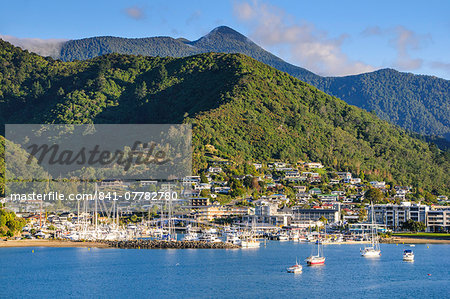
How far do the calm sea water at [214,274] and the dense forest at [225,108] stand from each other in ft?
170

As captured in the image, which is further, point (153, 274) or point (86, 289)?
point (153, 274)

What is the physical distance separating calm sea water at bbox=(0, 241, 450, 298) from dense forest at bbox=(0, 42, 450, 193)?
51695 millimetres

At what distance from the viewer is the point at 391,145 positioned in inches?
5891

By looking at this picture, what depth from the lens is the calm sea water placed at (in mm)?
48719

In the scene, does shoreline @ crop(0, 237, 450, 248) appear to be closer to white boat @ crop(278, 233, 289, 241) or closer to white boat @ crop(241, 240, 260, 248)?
white boat @ crop(278, 233, 289, 241)

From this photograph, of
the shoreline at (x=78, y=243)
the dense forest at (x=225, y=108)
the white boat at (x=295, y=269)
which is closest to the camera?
the white boat at (x=295, y=269)

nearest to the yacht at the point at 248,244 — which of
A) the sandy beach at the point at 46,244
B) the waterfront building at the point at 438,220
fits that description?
the sandy beach at the point at 46,244

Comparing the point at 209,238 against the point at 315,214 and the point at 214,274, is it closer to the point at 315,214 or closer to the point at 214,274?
the point at 315,214

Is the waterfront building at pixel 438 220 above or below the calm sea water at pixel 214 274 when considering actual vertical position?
above

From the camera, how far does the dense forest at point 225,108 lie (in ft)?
444

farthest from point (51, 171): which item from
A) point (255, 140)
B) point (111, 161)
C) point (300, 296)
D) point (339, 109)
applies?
point (300, 296)

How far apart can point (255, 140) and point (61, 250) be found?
6306cm

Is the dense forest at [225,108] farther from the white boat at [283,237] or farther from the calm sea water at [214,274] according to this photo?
the calm sea water at [214,274]

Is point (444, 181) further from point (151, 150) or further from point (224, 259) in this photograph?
point (224, 259)
